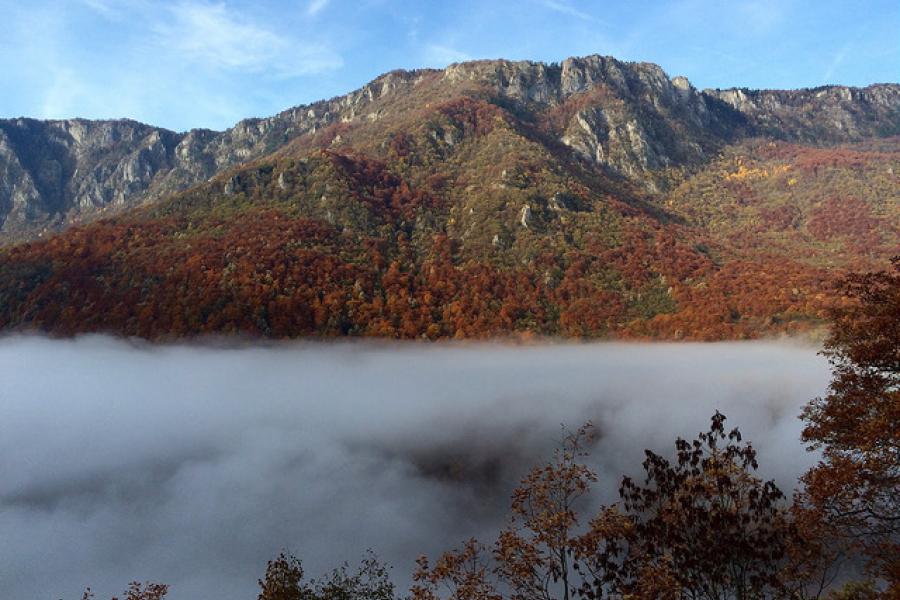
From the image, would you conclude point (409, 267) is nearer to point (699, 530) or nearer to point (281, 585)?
point (281, 585)

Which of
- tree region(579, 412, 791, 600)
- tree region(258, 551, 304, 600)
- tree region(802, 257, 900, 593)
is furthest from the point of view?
tree region(258, 551, 304, 600)

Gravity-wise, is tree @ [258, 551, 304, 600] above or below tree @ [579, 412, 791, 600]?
below

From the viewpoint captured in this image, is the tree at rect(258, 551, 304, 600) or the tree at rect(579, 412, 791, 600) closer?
the tree at rect(579, 412, 791, 600)

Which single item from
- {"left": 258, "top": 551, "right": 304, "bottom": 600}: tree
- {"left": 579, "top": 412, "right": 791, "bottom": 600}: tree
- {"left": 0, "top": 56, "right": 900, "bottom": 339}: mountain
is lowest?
{"left": 258, "top": 551, "right": 304, "bottom": 600}: tree

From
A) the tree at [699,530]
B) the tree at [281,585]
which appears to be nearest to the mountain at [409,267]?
the tree at [281,585]

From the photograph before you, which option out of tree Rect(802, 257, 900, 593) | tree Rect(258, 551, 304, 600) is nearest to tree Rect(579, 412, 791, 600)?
tree Rect(802, 257, 900, 593)

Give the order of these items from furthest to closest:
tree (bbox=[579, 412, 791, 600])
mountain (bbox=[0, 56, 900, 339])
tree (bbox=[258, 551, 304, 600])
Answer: mountain (bbox=[0, 56, 900, 339])
tree (bbox=[258, 551, 304, 600])
tree (bbox=[579, 412, 791, 600])

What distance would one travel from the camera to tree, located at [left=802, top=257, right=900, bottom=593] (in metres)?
17.4

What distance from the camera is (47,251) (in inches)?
6334

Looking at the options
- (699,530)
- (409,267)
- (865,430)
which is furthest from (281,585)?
(409,267)

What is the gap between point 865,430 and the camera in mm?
17719

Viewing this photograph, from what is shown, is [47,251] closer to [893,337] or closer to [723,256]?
[893,337]

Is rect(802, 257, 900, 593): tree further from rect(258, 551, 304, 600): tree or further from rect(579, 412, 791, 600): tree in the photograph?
rect(258, 551, 304, 600): tree

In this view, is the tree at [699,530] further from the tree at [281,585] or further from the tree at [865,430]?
the tree at [281,585]
